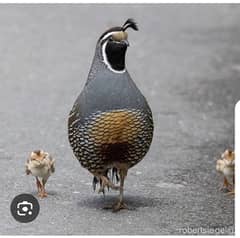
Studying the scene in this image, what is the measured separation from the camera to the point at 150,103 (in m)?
8.28

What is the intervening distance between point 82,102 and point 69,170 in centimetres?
103

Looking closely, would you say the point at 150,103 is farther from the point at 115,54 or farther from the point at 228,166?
the point at 115,54

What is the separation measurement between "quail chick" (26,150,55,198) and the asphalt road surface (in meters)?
0.09

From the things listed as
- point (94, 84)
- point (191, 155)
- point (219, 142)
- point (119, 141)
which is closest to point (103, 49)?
point (94, 84)

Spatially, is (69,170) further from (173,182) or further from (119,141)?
(119,141)

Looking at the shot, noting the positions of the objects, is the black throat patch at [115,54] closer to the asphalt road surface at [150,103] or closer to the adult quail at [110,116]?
the adult quail at [110,116]

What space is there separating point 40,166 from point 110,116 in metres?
0.60

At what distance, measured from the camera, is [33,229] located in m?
4.82

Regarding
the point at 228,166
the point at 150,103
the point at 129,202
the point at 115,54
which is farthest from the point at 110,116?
the point at 150,103

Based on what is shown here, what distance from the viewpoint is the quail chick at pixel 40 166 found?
210 inches

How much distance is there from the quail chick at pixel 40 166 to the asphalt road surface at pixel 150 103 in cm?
9

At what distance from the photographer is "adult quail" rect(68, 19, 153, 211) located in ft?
16.4

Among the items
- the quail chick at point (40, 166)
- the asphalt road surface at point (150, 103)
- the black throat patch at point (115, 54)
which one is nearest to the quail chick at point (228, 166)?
the asphalt road surface at point (150, 103)

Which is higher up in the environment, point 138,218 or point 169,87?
point 169,87
